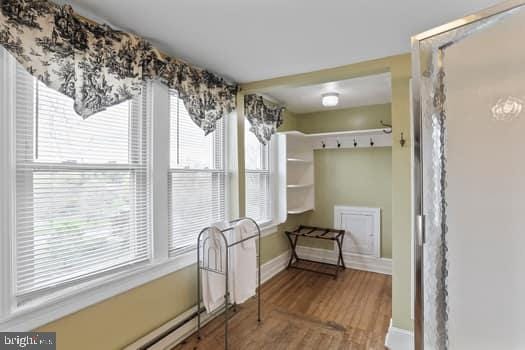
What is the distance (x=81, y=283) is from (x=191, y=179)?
42.6 inches

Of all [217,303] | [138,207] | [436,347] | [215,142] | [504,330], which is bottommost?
[217,303]

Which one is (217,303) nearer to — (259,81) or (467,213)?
(467,213)

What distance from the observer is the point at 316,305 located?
2.71 meters

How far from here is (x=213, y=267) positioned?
7.20 feet

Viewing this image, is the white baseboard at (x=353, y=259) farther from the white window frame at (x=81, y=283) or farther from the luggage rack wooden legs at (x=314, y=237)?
the white window frame at (x=81, y=283)

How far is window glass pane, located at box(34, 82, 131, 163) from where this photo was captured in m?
1.41

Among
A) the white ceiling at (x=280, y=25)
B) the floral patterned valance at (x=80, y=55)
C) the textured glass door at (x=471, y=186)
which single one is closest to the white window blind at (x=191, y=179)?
the floral patterned valance at (x=80, y=55)

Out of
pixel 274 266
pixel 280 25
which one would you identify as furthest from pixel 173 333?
pixel 280 25

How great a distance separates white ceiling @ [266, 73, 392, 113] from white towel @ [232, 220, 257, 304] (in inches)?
55.4

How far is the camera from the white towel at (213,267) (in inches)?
85.0

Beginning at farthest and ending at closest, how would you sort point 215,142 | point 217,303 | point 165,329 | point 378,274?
1. point 378,274
2. point 215,142
3. point 217,303
4. point 165,329

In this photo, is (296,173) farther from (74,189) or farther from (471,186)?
(74,189)

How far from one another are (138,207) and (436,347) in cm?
195

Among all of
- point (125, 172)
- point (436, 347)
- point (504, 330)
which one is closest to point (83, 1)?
point (125, 172)
